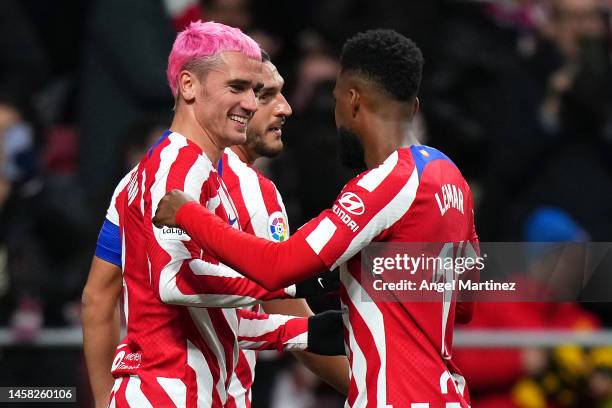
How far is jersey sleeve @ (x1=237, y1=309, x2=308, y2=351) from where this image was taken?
489 cm

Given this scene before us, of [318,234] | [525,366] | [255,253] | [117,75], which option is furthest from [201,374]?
[117,75]

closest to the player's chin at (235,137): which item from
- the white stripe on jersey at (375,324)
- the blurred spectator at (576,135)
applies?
the white stripe on jersey at (375,324)

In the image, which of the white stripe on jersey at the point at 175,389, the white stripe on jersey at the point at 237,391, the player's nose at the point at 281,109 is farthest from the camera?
the player's nose at the point at 281,109

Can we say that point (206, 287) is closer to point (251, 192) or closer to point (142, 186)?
point (142, 186)

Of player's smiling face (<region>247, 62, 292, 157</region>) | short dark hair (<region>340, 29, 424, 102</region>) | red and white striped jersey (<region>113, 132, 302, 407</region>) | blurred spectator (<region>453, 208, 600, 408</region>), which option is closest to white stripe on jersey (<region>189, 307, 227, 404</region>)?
red and white striped jersey (<region>113, 132, 302, 407</region>)

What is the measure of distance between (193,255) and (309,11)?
4702 millimetres

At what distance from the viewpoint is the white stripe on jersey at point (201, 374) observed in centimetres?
440

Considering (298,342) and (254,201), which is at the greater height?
(254,201)

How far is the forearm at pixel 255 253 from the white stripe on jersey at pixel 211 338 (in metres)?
0.30

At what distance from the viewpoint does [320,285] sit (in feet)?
15.1

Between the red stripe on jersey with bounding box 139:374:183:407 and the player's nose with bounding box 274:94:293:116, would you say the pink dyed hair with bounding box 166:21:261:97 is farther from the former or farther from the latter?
the red stripe on jersey with bounding box 139:374:183:407

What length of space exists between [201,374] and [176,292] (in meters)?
0.34

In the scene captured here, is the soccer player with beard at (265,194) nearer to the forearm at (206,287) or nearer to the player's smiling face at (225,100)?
the player's smiling face at (225,100)

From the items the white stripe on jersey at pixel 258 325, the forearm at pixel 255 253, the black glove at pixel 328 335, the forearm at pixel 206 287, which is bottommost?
the white stripe on jersey at pixel 258 325
